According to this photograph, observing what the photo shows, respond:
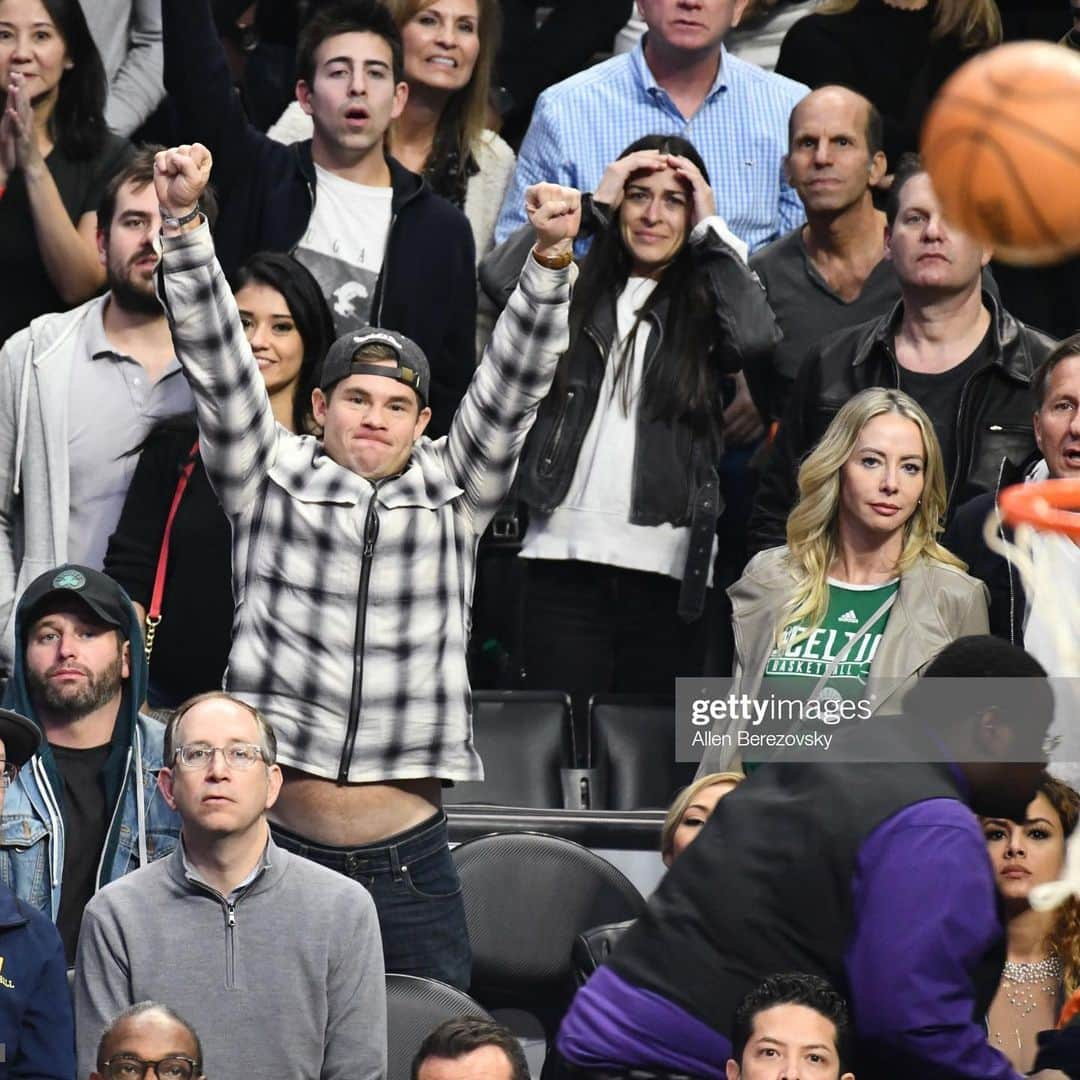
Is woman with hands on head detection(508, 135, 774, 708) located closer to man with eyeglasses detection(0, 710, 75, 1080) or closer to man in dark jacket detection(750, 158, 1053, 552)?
man in dark jacket detection(750, 158, 1053, 552)

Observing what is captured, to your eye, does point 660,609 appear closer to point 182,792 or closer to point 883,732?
point 182,792

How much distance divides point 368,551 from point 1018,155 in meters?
1.98

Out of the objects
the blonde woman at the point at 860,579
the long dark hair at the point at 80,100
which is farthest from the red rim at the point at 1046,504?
the long dark hair at the point at 80,100

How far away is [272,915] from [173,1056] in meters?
0.55

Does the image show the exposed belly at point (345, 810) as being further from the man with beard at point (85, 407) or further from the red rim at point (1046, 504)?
the red rim at point (1046, 504)

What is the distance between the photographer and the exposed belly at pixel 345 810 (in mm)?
5844

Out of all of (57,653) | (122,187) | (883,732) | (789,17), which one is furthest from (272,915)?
(789,17)

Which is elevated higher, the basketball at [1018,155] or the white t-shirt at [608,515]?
the basketball at [1018,155]

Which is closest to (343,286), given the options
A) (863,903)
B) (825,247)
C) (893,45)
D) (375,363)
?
(375,363)

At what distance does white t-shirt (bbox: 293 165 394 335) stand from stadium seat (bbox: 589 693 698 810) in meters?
1.54

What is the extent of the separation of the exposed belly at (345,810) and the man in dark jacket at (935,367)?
5.82 ft

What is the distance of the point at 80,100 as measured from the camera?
7.85 meters

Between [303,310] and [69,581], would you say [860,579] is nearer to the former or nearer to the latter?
[303,310]

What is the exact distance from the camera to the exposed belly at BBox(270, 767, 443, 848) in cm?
584
